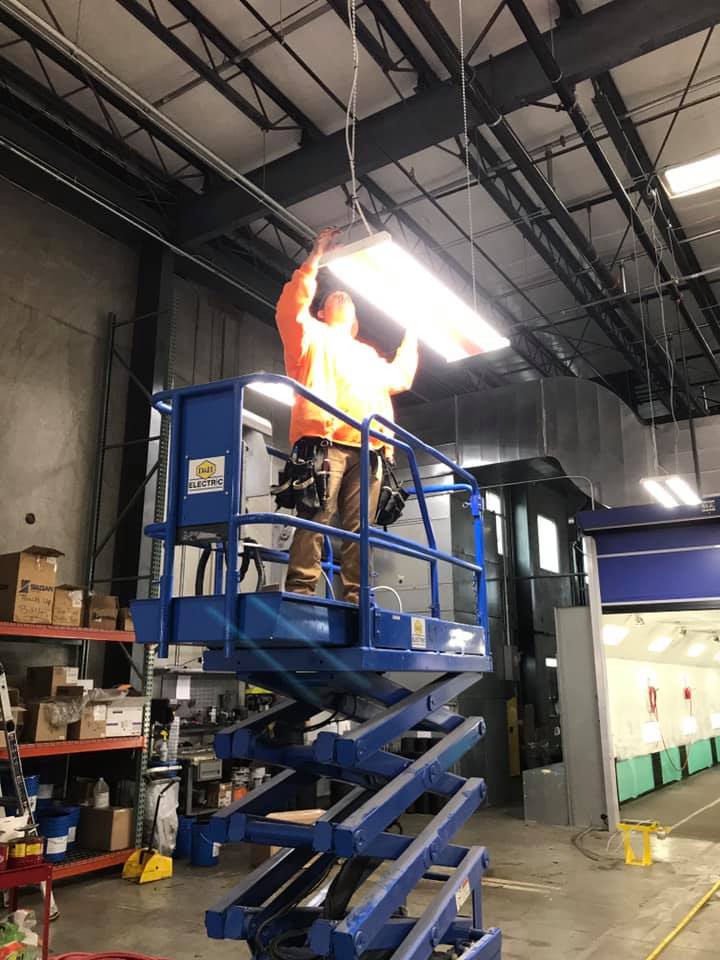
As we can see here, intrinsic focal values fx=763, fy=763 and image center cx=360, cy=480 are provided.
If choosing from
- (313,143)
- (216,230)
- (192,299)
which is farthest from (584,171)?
(192,299)

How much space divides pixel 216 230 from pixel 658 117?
6008 mm

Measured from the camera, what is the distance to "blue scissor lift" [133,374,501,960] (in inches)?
141

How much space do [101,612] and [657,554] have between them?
725 centimetres

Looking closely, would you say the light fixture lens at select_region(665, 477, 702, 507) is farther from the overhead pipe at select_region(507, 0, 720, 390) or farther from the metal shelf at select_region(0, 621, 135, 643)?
the metal shelf at select_region(0, 621, 135, 643)

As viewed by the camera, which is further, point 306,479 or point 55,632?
point 55,632

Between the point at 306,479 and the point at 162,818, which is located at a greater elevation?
the point at 306,479

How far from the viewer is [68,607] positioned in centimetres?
804

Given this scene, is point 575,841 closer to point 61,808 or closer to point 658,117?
point 61,808

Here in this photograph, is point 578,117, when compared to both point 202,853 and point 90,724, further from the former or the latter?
point 202,853

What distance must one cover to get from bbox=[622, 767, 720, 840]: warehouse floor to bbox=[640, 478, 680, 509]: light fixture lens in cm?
428

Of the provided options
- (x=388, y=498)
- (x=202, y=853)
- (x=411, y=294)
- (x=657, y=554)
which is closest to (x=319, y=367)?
(x=388, y=498)

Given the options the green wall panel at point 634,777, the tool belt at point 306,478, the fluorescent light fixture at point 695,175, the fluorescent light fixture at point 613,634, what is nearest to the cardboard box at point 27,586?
the tool belt at point 306,478

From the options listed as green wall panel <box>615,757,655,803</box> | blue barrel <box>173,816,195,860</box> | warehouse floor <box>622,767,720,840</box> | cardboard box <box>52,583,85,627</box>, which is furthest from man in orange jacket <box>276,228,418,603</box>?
green wall panel <box>615,757,655,803</box>

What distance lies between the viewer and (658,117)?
9.77 meters
